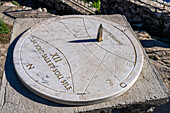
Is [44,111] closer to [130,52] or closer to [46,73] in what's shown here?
[46,73]

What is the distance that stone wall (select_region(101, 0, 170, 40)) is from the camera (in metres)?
5.45

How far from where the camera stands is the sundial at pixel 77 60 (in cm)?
307

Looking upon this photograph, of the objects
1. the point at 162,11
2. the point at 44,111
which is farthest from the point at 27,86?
the point at 162,11

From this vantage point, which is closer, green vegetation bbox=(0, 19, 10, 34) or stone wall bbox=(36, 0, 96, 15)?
green vegetation bbox=(0, 19, 10, 34)

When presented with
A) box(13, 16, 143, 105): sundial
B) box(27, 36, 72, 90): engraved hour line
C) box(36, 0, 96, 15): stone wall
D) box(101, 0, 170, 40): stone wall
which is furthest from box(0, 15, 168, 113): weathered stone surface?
box(36, 0, 96, 15): stone wall

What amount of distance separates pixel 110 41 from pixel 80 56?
2.57 ft

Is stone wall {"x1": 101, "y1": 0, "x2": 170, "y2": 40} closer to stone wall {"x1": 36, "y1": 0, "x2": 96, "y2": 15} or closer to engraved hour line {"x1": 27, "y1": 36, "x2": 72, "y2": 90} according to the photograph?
stone wall {"x1": 36, "y1": 0, "x2": 96, "y2": 15}

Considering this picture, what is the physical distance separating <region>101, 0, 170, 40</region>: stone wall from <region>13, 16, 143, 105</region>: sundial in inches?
60.8

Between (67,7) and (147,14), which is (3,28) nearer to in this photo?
(67,7)

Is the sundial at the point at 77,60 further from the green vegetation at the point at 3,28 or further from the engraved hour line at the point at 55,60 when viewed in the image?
the green vegetation at the point at 3,28

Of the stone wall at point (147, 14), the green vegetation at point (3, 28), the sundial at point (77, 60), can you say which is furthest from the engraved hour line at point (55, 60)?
the stone wall at point (147, 14)

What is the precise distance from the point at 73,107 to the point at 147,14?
3.82m

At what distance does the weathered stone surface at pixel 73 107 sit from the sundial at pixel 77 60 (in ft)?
0.32

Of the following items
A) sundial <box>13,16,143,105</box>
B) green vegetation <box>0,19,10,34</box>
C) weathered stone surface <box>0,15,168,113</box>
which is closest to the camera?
weathered stone surface <box>0,15,168,113</box>
